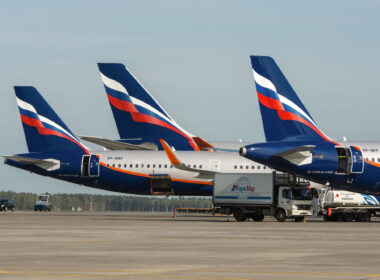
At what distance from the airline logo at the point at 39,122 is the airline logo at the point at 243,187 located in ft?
74.9

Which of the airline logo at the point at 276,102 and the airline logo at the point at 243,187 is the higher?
the airline logo at the point at 276,102

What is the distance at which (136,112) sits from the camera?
8269 centimetres

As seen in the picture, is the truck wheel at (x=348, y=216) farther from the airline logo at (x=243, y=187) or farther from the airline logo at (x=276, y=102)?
the airline logo at (x=243, y=187)

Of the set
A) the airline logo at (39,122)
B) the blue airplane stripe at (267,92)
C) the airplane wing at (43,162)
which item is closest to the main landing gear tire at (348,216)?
the blue airplane stripe at (267,92)

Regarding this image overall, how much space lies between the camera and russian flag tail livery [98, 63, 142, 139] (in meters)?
82.8

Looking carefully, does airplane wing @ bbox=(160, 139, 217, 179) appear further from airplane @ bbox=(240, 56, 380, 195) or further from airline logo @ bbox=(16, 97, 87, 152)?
airline logo @ bbox=(16, 97, 87, 152)

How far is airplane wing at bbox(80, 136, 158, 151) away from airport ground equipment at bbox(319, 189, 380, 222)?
22871 millimetres

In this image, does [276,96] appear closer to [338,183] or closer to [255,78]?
[255,78]

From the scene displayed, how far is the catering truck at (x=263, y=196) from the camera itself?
60.2m

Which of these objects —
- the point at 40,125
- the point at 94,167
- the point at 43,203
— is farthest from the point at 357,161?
the point at 43,203

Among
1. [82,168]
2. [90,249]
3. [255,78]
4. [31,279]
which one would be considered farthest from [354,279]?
[82,168]

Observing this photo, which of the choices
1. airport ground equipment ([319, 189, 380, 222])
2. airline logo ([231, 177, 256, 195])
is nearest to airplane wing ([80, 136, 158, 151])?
airline logo ([231, 177, 256, 195])

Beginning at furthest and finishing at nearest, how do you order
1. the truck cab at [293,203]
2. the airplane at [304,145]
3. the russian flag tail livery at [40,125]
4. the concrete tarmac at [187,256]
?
the russian flag tail livery at [40,125], the truck cab at [293,203], the airplane at [304,145], the concrete tarmac at [187,256]

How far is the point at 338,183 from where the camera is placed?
6038 cm
